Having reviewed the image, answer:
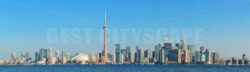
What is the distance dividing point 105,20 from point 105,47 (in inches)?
325

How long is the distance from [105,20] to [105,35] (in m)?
4.18

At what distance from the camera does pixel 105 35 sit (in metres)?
147

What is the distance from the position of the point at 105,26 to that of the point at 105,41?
4144mm

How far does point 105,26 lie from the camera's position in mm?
146750

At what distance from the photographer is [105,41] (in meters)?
147

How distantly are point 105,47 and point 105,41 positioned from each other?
4015 mm

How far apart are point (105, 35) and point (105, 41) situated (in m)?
1.76

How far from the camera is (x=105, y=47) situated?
151 metres

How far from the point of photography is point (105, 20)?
14750 cm

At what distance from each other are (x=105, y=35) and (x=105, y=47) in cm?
542
